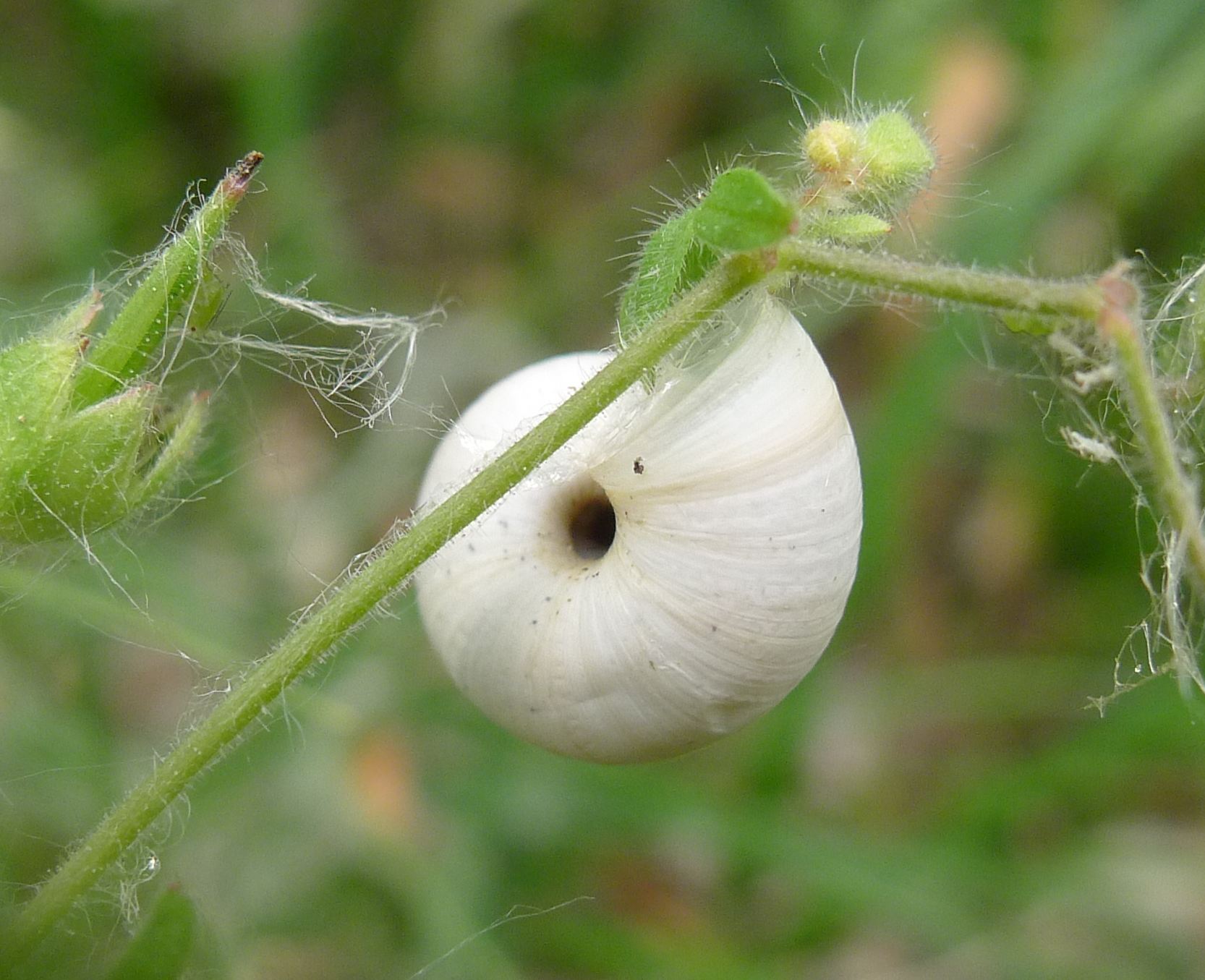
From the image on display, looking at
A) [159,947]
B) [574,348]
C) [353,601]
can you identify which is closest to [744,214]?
[353,601]

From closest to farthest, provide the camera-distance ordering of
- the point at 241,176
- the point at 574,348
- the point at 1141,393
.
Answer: the point at 1141,393, the point at 241,176, the point at 574,348

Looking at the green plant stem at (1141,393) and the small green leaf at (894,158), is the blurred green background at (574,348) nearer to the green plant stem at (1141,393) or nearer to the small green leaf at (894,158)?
the small green leaf at (894,158)

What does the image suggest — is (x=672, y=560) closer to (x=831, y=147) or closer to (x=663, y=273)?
(x=663, y=273)

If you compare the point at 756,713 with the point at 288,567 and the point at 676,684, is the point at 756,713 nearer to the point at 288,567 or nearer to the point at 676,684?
the point at 676,684

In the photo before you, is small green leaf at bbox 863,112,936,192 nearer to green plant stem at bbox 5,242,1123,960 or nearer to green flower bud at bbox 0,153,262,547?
green plant stem at bbox 5,242,1123,960

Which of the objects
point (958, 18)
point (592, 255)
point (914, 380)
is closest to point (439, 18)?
point (592, 255)

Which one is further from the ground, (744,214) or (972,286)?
(744,214)

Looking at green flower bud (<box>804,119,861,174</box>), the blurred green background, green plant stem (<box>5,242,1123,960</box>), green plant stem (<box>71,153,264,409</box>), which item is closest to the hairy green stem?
green plant stem (<box>5,242,1123,960</box>)
